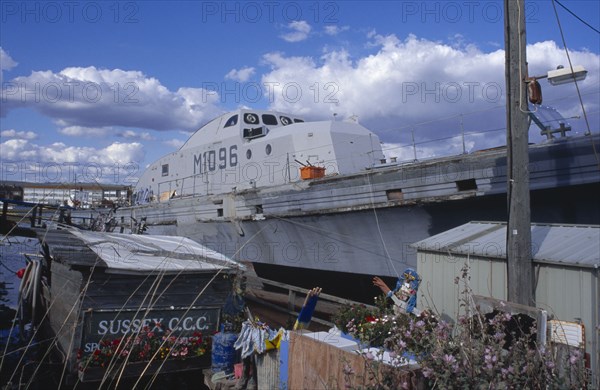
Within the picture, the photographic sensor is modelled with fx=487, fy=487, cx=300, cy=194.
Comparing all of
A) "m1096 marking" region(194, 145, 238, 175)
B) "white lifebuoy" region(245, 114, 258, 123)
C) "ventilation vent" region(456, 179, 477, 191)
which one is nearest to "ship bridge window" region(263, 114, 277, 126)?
"white lifebuoy" region(245, 114, 258, 123)

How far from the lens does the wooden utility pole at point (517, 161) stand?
210 inches

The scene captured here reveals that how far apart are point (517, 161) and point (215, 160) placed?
12.3 meters

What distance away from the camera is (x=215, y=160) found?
1653cm

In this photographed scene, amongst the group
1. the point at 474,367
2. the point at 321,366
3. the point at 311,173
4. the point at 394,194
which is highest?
the point at 311,173

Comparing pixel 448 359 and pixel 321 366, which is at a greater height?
pixel 448 359

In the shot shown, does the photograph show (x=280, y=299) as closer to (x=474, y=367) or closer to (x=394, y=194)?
(x=394, y=194)

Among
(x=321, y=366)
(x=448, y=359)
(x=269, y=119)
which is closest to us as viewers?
(x=448, y=359)

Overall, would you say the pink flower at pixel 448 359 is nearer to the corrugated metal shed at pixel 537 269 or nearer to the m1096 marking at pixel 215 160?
the corrugated metal shed at pixel 537 269

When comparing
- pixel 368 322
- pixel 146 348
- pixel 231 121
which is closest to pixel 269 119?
pixel 231 121

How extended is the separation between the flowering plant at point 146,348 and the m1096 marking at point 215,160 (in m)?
9.25

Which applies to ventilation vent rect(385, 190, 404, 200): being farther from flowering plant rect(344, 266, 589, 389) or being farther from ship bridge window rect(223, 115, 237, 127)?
ship bridge window rect(223, 115, 237, 127)

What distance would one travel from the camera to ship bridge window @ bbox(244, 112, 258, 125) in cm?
1606

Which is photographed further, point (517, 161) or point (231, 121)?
point (231, 121)

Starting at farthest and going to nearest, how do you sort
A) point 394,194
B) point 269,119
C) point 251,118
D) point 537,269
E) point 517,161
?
point 269,119, point 251,118, point 394,194, point 537,269, point 517,161
